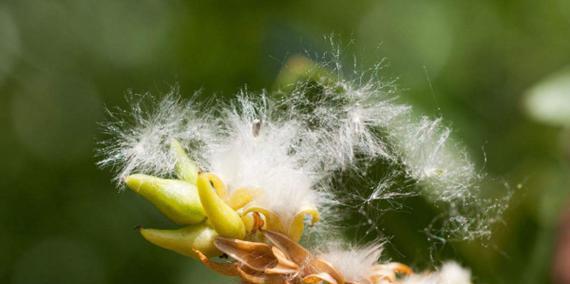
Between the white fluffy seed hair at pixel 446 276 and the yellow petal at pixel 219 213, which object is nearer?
the yellow petal at pixel 219 213

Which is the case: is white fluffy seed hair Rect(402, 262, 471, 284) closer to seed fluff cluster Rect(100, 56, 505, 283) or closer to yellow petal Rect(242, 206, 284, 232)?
seed fluff cluster Rect(100, 56, 505, 283)

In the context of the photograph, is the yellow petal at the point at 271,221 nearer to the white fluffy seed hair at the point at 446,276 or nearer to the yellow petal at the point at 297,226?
the yellow petal at the point at 297,226

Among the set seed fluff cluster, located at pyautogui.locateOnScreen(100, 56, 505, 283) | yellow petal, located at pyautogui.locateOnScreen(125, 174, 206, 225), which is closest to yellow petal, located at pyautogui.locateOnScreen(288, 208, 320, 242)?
seed fluff cluster, located at pyautogui.locateOnScreen(100, 56, 505, 283)

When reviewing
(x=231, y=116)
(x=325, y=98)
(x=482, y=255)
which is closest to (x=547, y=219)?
(x=482, y=255)

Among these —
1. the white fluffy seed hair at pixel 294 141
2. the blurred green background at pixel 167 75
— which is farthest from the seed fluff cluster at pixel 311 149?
the blurred green background at pixel 167 75

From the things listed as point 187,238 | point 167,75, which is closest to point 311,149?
point 187,238

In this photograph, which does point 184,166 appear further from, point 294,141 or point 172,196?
point 294,141

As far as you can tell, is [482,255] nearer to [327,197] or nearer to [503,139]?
[327,197]
